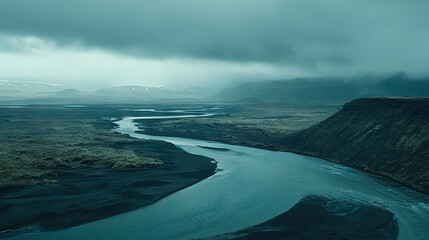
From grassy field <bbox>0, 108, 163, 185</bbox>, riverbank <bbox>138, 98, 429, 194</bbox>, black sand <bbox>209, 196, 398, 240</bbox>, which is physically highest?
riverbank <bbox>138, 98, 429, 194</bbox>

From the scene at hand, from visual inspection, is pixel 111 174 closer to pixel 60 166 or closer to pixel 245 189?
pixel 60 166

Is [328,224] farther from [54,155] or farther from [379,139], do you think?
[54,155]

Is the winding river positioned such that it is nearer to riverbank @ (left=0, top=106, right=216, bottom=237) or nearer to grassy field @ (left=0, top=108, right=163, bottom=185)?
riverbank @ (left=0, top=106, right=216, bottom=237)

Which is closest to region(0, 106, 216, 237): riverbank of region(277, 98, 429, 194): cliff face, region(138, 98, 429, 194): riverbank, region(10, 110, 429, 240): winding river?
region(10, 110, 429, 240): winding river

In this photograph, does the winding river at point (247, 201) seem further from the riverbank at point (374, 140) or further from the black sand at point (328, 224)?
the riverbank at point (374, 140)

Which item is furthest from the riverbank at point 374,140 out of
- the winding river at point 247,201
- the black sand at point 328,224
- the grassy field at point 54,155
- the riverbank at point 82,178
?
the grassy field at point 54,155

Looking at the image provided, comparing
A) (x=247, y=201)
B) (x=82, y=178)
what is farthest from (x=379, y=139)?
(x=82, y=178)
